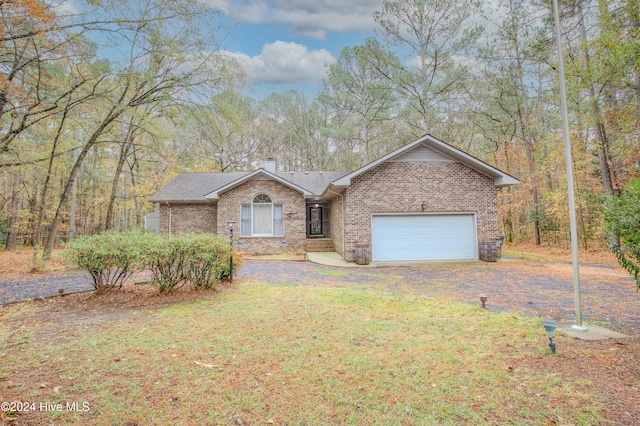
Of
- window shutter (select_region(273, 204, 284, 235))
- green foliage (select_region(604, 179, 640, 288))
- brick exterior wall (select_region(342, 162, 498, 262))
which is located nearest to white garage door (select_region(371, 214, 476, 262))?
brick exterior wall (select_region(342, 162, 498, 262))

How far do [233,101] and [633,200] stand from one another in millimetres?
11441

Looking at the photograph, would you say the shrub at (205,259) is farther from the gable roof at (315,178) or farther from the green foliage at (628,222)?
the green foliage at (628,222)

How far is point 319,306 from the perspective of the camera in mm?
5793

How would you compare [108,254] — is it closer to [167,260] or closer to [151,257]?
[151,257]

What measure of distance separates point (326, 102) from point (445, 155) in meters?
12.8

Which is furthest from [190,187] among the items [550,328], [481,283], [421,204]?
[550,328]

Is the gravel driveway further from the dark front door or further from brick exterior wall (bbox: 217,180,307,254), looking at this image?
the dark front door

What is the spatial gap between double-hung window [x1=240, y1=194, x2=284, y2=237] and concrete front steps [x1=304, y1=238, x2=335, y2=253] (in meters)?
1.54

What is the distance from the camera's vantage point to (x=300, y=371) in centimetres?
323

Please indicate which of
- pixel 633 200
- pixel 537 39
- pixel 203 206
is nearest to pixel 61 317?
pixel 633 200

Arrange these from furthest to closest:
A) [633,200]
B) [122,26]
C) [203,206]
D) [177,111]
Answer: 1. [203,206]
2. [177,111]
3. [122,26]
4. [633,200]

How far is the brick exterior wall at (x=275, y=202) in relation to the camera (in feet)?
50.1

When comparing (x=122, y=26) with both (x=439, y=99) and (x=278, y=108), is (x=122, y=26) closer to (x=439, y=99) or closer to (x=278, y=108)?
(x=439, y=99)

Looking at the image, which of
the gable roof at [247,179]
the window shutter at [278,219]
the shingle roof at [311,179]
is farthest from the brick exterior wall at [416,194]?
the shingle roof at [311,179]
